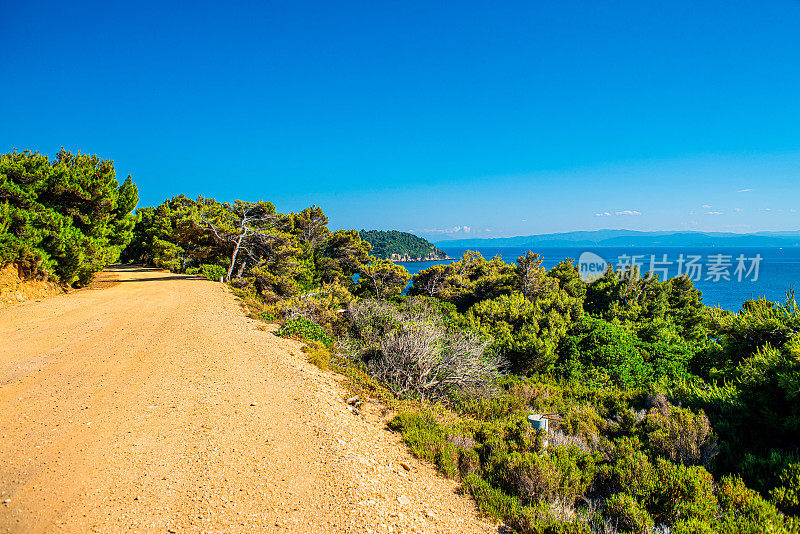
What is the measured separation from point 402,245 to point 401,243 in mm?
3049

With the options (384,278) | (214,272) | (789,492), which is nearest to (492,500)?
(789,492)

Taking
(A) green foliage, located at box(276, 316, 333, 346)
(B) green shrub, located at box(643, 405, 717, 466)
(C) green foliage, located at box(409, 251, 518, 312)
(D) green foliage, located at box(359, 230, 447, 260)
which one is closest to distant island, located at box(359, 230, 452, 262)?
(D) green foliage, located at box(359, 230, 447, 260)

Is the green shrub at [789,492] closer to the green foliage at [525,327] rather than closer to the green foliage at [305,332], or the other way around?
the green foliage at [525,327]

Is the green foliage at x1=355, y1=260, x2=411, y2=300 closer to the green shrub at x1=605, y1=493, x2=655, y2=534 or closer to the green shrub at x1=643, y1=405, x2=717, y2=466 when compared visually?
the green shrub at x1=643, y1=405, x2=717, y2=466

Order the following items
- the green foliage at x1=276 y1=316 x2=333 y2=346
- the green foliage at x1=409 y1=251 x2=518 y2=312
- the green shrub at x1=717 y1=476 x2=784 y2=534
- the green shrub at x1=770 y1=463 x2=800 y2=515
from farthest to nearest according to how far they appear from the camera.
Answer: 1. the green foliage at x1=409 y1=251 x2=518 y2=312
2. the green foliage at x1=276 y1=316 x2=333 y2=346
3. the green shrub at x1=770 y1=463 x2=800 y2=515
4. the green shrub at x1=717 y1=476 x2=784 y2=534

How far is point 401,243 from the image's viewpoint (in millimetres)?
139875

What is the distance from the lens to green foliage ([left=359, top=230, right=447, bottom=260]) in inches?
4934

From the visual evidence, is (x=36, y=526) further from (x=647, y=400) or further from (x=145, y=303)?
(x=145, y=303)

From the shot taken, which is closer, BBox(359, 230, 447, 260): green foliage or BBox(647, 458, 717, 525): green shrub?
BBox(647, 458, 717, 525): green shrub

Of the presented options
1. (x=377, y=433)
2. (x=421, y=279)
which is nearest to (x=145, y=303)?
(x=377, y=433)

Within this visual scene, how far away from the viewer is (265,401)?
6.12 metres

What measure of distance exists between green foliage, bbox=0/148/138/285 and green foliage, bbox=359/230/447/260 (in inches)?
4008

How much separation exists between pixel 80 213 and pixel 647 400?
20.0m

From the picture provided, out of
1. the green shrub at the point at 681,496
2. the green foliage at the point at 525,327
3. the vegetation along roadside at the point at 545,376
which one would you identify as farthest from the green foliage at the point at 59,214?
the green shrub at the point at 681,496
